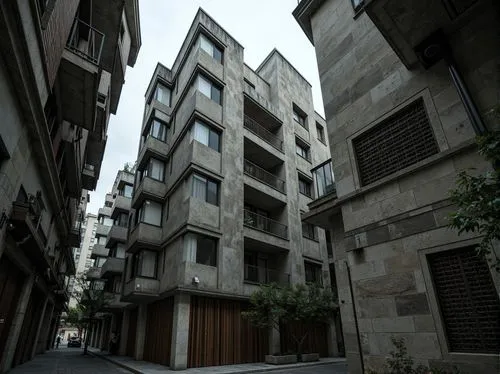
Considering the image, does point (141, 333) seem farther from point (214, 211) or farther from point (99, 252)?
point (99, 252)

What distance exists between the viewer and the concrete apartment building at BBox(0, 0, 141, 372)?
669 cm

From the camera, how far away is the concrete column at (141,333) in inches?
773

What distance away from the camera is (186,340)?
1482cm

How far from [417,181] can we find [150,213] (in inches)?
676

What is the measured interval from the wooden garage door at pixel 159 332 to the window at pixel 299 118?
19.8m

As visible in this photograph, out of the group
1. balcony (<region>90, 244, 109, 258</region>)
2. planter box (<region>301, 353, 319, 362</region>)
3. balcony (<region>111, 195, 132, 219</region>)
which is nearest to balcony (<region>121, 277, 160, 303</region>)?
planter box (<region>301, 353, 319, 362</region>)

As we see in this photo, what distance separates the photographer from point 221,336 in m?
16.3

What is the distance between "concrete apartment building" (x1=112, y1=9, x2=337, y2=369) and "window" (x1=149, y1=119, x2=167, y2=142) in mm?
90

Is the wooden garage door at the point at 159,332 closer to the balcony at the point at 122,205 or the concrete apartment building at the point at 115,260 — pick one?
the concrete apartment building at the point at 115,260

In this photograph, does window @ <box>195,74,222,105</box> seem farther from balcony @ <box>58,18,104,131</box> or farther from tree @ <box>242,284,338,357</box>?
tree @ <box>242,284,338,357</box>

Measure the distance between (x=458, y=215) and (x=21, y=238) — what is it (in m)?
11.3

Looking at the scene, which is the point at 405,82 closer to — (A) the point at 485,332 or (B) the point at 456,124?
(B) the point at 456,124

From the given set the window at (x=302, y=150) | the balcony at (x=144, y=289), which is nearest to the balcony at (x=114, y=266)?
the balcony at (x=144, y=289)

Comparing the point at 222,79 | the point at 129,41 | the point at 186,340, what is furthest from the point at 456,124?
the point at 129,41
